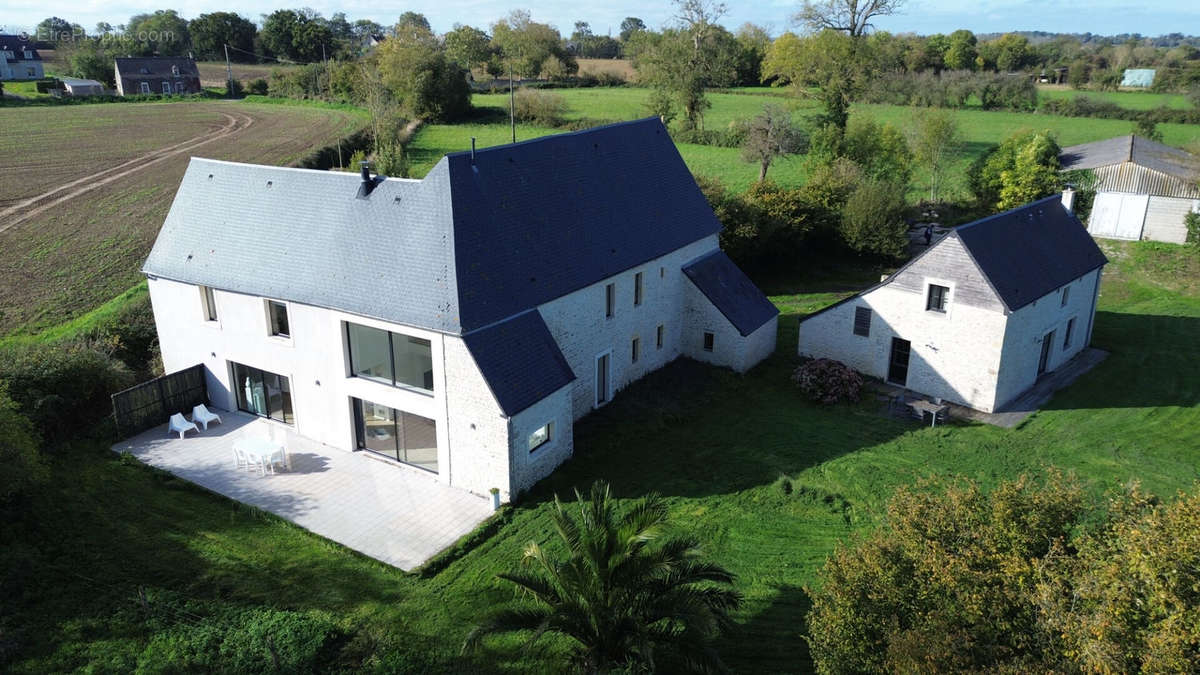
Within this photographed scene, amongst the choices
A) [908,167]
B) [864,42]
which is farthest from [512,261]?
[864,42]

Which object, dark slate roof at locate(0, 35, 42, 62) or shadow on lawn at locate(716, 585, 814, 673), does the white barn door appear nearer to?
shadow on lawn at locate(716, 585, 814, 673)

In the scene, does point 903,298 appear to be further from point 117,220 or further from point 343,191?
point 117,220

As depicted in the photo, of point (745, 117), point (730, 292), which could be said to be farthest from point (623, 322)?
point (745, 117)

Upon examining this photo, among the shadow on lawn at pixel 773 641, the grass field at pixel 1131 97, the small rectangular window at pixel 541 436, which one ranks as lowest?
the shadow on lawn at pixel 773 641

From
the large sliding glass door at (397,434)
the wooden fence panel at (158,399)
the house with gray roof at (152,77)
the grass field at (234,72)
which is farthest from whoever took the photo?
the grass field at (234,72)

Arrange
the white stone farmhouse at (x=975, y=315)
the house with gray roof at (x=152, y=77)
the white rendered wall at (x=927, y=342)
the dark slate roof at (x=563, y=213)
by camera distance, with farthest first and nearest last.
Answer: the house with gray roof at (x=152, y=77) → the white rendered wall at (x=927, y=342) → the white stone farmhouse at (x=975, y=315) → the dark slate roof at (x=563, y=213)

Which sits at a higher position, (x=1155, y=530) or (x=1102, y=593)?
(x=1155, y=530)

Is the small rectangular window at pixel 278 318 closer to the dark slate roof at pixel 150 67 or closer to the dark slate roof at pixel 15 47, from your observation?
the dark slate roof at pixel 150 67

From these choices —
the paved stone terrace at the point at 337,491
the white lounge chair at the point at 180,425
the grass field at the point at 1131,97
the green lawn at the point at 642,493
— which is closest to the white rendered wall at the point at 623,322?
the green lawn at the point at 642,493
